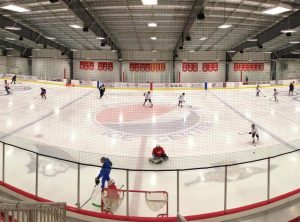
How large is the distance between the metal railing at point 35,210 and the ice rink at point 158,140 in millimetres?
1424

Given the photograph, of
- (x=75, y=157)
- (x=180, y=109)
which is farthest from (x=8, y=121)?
(x=180, y=109)

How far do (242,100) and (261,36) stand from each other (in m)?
4.52

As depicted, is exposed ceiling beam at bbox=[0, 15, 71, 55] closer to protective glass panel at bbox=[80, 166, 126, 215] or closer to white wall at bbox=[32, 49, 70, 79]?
white wall at bbox=[32, 49, 70, 79]

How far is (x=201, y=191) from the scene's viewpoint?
4.79m

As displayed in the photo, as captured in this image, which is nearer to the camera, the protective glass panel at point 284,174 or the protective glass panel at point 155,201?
the protective glass panel at point 155,201

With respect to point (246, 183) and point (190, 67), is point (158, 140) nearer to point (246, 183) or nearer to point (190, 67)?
point (246, 183)

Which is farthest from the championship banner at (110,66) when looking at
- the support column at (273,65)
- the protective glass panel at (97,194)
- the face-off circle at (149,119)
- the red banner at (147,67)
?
the protective glass panel at (97,194)

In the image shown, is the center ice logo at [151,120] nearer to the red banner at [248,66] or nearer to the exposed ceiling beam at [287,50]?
the exposed ceiling beam at [287,50]

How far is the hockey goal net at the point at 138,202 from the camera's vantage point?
4.18 meters

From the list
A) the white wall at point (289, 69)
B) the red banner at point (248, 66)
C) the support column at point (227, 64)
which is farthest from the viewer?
the white wall at point (289, 69)

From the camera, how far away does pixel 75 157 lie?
5543mm

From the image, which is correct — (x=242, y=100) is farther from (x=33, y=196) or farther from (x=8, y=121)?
(x=33, y=196)

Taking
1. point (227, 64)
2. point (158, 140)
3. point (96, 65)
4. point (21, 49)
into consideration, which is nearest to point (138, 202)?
point (158, 140)

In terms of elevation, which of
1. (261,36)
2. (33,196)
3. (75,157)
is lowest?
(33,196)
